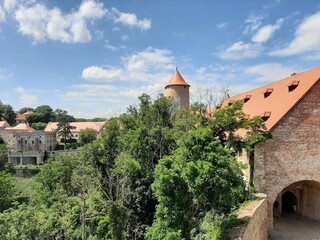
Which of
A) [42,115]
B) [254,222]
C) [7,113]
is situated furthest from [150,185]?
[42,115]

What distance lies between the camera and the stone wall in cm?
1321

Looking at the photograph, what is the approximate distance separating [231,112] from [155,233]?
28.1 feet

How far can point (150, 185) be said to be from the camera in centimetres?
1878

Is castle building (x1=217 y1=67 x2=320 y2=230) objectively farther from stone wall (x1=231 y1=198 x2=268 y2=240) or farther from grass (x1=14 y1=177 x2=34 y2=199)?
grass (x1=14 y1=177 x2=34 y2=199)

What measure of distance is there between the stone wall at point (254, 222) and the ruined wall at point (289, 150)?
144 cm

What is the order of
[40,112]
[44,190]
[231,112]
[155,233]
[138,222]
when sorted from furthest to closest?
[40,112] → [44,190] → [138,222] → [231,112] → [155,233]

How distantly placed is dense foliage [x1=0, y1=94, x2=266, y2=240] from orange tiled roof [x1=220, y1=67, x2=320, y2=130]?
221 cm

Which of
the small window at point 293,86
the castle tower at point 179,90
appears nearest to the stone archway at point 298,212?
the small window at point 293,86

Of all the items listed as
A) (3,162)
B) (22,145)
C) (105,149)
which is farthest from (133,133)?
(22,145)

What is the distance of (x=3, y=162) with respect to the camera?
48.7 metres

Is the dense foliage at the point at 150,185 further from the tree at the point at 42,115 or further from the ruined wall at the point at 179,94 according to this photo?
the tree at the point at 42,115

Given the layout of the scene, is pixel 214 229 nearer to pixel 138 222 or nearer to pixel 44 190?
pixel 138 222

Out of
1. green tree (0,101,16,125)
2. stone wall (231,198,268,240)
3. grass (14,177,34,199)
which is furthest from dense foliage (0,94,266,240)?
green tree (0,101,16,125)

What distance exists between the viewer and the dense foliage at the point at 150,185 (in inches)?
569
